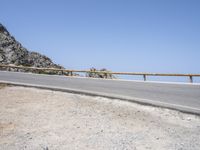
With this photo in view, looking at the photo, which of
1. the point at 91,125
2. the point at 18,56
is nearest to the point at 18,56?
the point at 18,56

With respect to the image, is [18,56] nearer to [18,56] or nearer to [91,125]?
[18,56]

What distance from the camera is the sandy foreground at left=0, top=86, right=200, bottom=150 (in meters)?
9.41

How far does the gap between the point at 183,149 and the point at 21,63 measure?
146 feet

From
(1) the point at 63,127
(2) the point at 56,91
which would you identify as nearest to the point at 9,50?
(2) the point at 56,91

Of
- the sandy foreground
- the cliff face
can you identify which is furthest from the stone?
the sandy foreground

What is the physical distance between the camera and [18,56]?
168 ft

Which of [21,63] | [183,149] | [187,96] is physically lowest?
[183,149]

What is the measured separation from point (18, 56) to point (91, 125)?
42432mm

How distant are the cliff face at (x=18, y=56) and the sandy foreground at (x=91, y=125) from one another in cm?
3485

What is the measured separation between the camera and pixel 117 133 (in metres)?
10.5

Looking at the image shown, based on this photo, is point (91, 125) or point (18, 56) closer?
point (91, 125)

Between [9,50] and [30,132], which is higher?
[9,50]

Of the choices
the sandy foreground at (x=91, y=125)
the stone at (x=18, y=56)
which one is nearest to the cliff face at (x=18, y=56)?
the stone at (x=18, y=56)

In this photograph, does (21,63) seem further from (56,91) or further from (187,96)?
(187,96)
